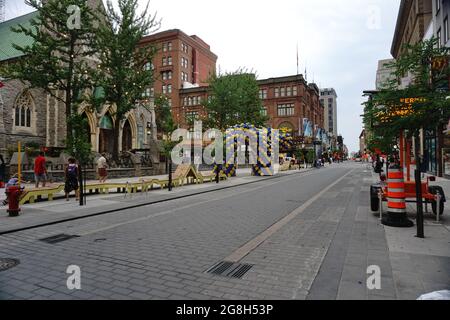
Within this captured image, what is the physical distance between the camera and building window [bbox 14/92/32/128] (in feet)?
93.9

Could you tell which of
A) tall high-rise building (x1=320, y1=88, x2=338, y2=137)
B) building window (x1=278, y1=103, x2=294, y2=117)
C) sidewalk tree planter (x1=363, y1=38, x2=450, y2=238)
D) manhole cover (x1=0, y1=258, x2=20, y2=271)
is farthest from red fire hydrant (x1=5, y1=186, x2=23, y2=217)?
tall high-rise building (x1=320, y1=88, x2=338, y2=137)

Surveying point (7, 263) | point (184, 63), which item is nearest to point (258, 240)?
point (7, 263)

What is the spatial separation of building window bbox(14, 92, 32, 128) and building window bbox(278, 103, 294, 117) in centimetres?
5229

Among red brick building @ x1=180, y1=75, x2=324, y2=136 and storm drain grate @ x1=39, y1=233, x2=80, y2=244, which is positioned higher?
red brick building @ x1=180, y1=75, x2=324, y2=136

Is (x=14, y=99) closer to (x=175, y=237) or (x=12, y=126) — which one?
(x=12, y=126)

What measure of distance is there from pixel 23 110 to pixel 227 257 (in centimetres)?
3187

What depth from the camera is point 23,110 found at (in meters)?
29.4

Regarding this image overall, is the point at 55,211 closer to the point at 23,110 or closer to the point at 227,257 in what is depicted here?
the point at 227,257

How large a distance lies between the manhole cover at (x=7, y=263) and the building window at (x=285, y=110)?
68005 mm

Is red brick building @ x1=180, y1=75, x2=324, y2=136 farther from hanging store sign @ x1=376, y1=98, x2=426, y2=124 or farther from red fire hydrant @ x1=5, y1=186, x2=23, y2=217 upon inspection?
hanging store sign @ x1=376, y1=98, x2=426, y2=124

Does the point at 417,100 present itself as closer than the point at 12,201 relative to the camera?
Yes

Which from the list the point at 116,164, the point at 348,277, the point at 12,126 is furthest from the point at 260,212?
the point at 12,126
